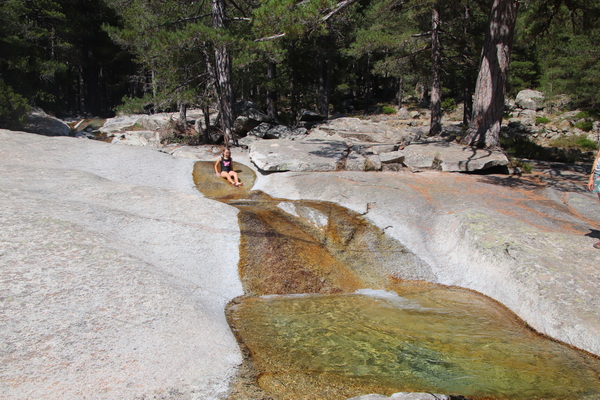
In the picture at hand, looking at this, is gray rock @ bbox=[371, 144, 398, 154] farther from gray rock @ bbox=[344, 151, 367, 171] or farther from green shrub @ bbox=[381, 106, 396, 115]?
green shrub @ bbox=[381, 106, 396, 115]

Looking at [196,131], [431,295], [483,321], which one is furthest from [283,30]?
[196,131]

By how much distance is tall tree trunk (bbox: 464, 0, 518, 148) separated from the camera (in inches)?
565

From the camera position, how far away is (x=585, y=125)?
33531 mm

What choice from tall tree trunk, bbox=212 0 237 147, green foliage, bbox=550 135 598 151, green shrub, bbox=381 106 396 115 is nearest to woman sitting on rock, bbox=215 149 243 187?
tall tree trunk, bbox=212 0 237 147

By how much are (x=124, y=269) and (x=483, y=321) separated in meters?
5.27

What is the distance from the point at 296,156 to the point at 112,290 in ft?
31.8

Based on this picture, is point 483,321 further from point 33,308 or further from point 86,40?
point 86,40

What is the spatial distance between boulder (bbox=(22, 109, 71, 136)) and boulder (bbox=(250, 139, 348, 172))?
59.4ft

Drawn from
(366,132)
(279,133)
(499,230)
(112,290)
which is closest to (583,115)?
(366,132)

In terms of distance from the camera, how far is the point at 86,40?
3888 centimetres

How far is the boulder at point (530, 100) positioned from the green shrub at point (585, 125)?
9595 millimetres

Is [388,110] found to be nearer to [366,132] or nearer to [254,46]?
[366,132]

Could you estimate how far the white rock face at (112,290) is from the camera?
362 centimetres

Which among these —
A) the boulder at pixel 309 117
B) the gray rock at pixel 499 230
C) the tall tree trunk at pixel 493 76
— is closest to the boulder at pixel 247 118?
the boulder at pixel 309 117
